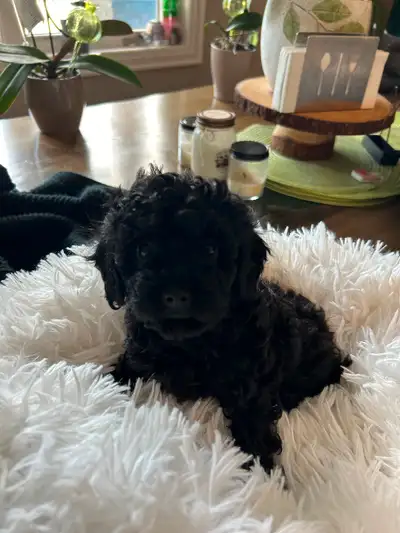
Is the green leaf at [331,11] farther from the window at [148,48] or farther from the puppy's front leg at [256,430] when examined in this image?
the window at [148,48]

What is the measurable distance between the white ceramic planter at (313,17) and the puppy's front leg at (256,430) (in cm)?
84

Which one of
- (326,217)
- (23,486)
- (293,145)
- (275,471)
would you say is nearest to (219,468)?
(275,471)

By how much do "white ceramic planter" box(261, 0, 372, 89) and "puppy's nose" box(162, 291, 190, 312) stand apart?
827 millimetres

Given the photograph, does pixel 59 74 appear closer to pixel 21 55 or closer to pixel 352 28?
pixel 21 55

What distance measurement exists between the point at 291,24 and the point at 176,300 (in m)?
0.84

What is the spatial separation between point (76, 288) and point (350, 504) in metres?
0.54

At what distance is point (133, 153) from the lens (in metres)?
1.35

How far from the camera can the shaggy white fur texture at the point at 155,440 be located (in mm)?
564

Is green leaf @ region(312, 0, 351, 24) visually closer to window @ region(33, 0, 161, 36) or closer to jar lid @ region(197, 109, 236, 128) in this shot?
jar lid @ region(197, 109, 236, 128)

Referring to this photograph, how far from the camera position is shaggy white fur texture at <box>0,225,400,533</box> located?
564mm

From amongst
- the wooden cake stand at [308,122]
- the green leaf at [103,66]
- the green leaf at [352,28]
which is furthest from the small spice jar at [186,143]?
the green leaf at [352,28]

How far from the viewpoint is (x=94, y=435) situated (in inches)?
25.0

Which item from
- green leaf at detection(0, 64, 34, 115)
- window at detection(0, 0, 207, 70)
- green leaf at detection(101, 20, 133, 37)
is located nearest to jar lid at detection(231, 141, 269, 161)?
green leaf at detection(0, 64, 34, 115)

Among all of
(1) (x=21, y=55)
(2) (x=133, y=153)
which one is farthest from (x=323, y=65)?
(1) (x=21, y=55)
